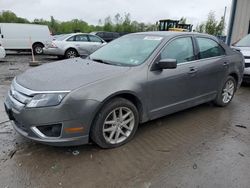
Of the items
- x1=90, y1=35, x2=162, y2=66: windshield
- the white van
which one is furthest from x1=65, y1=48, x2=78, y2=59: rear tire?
x1=90, y1=35, x2=162, y2=66: windshield

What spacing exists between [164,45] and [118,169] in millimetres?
1961

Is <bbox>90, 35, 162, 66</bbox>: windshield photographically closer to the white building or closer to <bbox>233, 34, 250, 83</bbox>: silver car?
<bbox>233, 34, 250, 83</bbox>: silver car

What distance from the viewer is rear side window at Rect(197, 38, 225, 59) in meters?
4.27

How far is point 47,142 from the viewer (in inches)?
108

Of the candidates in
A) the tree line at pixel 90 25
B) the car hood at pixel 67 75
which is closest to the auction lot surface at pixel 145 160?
the car hood at pixel 67 75

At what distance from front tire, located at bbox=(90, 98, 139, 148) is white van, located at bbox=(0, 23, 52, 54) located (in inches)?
511

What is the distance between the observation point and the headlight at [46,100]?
8.71 feet

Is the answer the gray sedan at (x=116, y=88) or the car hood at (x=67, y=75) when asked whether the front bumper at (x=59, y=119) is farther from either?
the car hood at (x=67, y=75)

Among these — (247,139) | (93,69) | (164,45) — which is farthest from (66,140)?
(247,139)

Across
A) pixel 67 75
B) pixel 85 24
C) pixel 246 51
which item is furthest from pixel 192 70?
pixel 85 24

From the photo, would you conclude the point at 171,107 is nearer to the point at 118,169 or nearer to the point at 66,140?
the point at 118,169

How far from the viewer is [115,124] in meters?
3.17

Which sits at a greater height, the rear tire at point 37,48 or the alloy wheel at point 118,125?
the alloy wheel at point 118,125

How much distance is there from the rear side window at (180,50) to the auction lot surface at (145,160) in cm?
114
